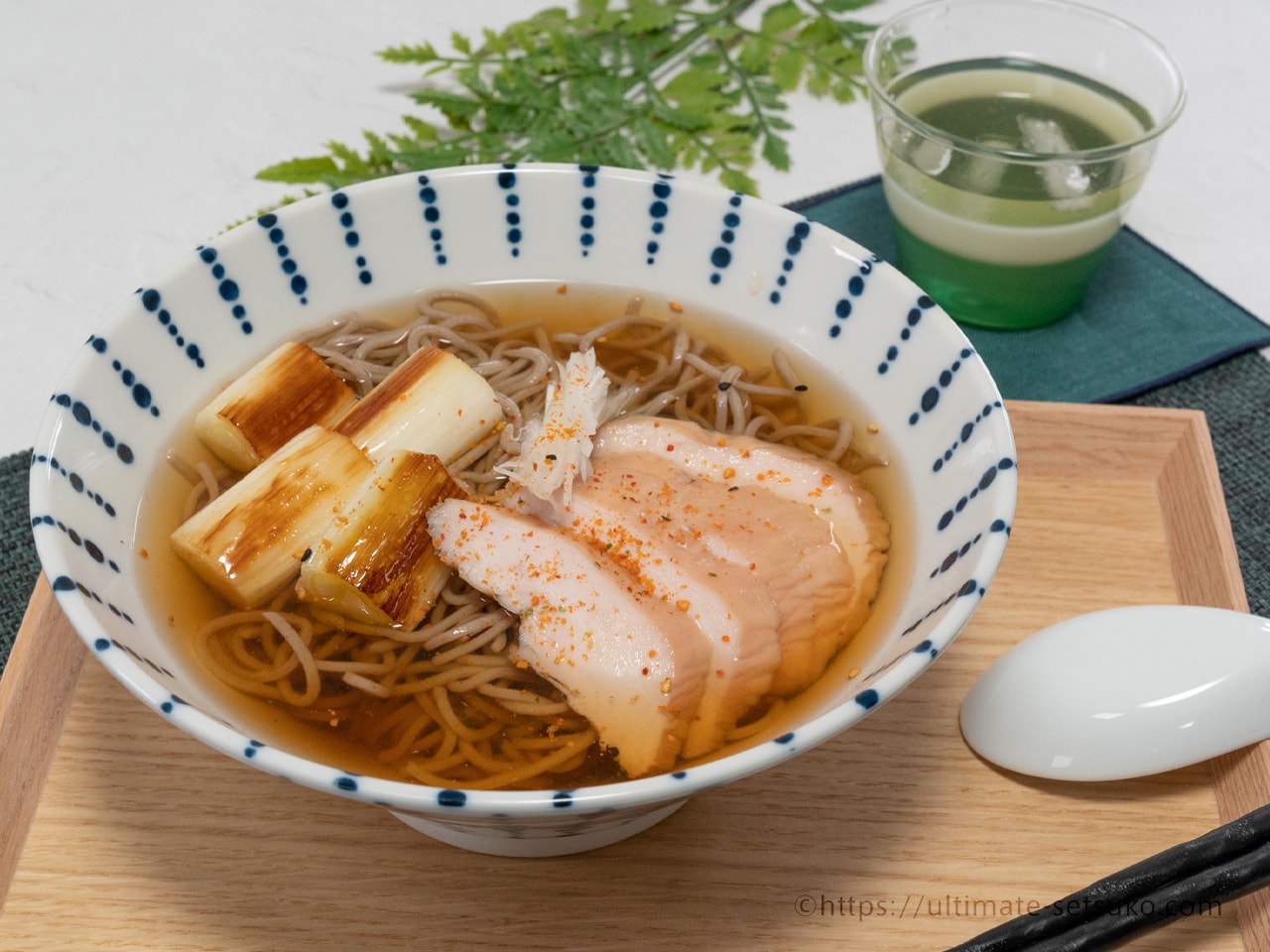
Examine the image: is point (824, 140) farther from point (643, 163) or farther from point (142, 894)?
point (142, 894)

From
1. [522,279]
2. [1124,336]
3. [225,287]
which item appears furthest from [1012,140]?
[225,287]

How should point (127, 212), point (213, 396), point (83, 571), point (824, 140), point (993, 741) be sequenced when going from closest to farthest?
point (83, 571) → point (993, 741) → point (213, 396) → point (127, 212) → point (824, 140)

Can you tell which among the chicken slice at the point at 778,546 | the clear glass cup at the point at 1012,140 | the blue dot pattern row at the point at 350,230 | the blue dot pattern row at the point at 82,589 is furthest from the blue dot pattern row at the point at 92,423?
the clear glass cup at the point at 1012,140

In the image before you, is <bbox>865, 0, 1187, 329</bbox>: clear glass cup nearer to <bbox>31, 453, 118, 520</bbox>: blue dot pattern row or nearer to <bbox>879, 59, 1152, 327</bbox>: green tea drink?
<bbox>879, 59, 1152, 327</bbox>: green tea drink

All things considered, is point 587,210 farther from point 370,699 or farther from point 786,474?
point 370,699

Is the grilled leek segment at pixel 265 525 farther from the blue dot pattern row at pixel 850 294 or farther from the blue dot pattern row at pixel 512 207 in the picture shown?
the blue dot pattern row at pixel 850 294

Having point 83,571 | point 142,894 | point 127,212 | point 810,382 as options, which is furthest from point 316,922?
point 127,212

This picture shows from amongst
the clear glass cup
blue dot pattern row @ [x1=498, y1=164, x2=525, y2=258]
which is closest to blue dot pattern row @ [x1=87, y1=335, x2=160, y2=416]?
blue dot pattern row @ [x1=498, y1=164, x2=525, y2=258]
